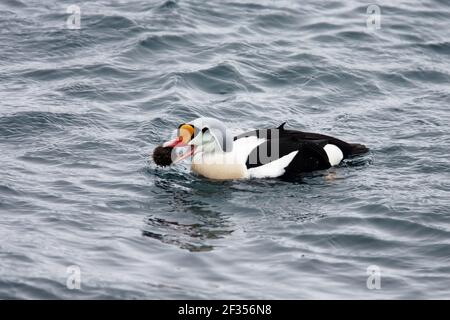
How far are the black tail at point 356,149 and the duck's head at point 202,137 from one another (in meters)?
1.40

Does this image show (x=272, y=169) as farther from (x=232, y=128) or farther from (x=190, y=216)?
(x=232, y=128)

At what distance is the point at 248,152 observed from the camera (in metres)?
11.2

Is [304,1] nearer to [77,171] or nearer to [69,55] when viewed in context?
[69,55]

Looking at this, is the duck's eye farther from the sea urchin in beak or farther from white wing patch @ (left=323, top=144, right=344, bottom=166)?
white wing patch @ (left=323, top=144, right=344, bottom=166)

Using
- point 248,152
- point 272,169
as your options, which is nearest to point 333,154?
point 272,169

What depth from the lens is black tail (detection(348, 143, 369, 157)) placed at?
11516mm

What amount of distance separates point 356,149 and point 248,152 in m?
1.31

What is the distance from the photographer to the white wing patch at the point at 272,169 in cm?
1117

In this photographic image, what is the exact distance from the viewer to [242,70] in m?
14.6

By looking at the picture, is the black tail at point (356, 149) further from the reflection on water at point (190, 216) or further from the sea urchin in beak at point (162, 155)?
the sea urchin in beak at point (162, 155)

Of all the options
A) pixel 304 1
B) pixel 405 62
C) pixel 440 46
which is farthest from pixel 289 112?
pixel 304 1

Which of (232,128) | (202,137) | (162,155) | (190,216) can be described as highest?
(232,128)

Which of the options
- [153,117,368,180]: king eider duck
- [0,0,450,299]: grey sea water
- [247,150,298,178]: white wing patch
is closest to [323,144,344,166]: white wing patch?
[153,117,368,180]: king eider duck
